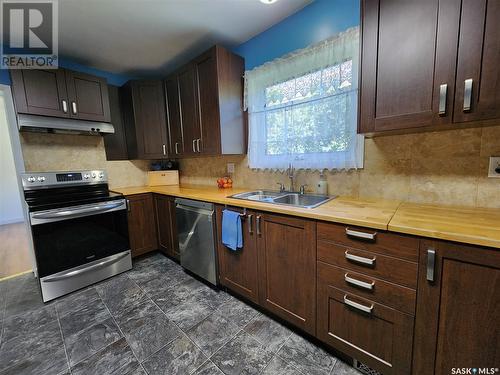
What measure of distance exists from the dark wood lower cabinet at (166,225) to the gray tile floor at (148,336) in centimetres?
50

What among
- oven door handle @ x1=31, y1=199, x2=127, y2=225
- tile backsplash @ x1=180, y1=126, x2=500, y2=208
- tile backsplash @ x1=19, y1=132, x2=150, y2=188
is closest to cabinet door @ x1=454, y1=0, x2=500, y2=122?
tile backsplash @ x1=180, y1=126, x2=500, y2=208

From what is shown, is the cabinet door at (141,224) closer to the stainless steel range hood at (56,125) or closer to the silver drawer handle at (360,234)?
the stainless steel range hood at (56,125)

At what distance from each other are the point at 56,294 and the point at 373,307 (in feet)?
8.60

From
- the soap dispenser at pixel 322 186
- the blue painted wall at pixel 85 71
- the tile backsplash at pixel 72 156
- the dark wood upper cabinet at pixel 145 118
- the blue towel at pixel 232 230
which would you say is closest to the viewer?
the blue towel at pixel 232 230

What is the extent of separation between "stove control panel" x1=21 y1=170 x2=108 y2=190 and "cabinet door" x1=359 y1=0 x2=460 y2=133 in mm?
2957

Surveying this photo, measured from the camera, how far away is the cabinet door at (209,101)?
6.98ft

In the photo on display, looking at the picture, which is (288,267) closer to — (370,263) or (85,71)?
(370,263)

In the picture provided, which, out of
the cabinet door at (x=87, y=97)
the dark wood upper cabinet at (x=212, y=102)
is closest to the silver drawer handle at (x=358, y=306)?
the dark wood upper cabinet at (x=212, y=102)

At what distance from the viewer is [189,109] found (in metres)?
2.48

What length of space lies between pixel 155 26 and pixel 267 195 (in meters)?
1.89

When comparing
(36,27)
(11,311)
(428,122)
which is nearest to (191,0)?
(36,27)

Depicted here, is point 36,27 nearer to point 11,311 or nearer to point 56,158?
point 56,158

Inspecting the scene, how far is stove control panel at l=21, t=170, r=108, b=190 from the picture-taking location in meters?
2.17

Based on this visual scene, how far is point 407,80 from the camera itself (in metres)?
1.13
